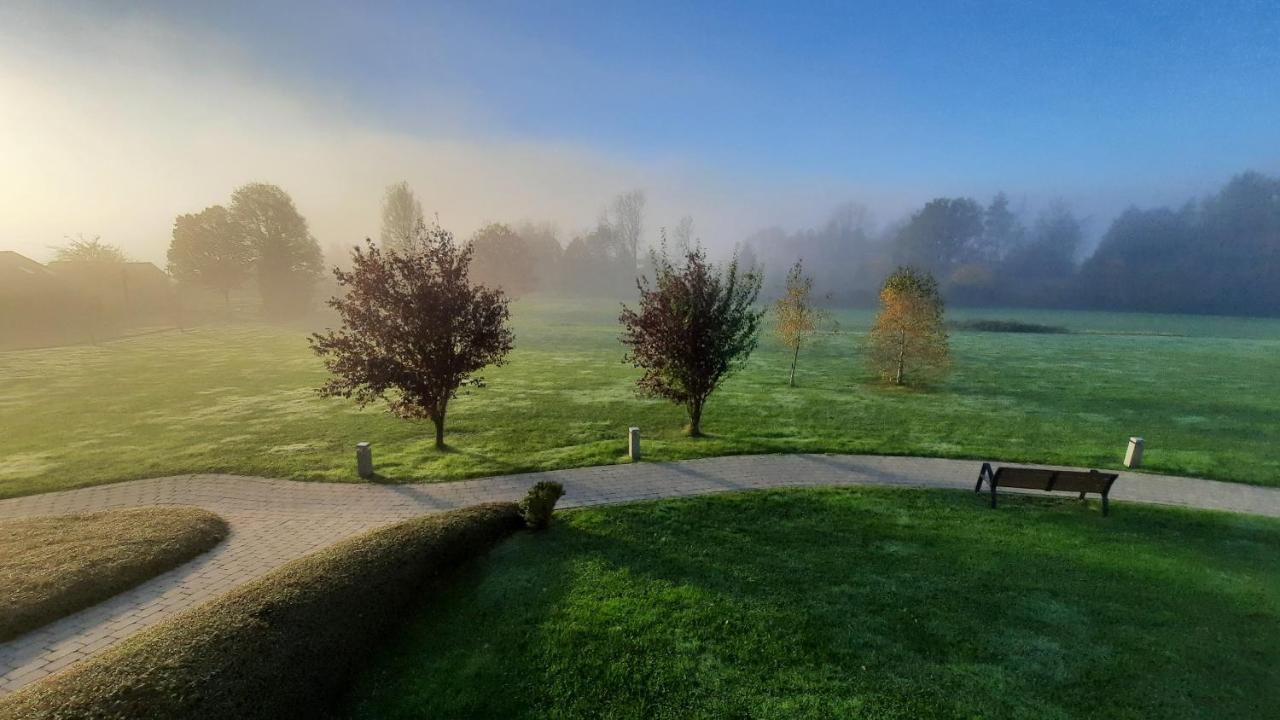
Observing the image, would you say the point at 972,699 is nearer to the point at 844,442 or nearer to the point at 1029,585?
the point at 1029,585

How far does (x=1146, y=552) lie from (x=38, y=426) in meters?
31.6

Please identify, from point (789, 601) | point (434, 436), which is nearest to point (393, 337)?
point (434, 436)

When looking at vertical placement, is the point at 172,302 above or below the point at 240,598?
above

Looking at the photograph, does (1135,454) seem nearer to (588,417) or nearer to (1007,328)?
(588,417)

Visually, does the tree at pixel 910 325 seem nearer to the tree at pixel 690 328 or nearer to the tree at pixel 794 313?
the tree at pixel 794 313

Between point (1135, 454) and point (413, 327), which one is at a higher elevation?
point (413, 327)

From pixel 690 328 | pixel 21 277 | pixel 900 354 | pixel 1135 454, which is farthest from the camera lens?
pixel 21 277

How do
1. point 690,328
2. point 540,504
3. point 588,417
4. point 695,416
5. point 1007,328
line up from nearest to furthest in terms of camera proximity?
1. point 540,504
2. point 690,328
3. point 695,416
4. point 588,417
5. point 1007,328

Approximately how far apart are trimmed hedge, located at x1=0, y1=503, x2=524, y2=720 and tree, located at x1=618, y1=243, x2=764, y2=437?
30.7 feet

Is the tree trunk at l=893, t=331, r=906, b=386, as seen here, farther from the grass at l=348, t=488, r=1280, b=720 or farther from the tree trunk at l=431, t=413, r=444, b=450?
the tree trunk at l=431, t=413, r=444, b=450

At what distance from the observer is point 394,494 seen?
1270 centimetres

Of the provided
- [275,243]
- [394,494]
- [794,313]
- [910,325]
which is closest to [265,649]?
[394,494]

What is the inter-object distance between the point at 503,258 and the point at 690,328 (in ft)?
259

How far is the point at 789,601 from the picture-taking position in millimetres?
7879
